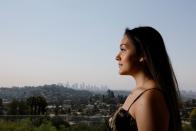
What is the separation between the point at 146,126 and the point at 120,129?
148 millimetres

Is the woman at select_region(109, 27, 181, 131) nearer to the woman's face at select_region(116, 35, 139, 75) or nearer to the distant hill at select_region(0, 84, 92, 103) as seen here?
the woman's face at select_region(116, 35, 139, 75)

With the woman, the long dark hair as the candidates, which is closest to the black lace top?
the woman

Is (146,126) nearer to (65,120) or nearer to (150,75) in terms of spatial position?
(150,75)

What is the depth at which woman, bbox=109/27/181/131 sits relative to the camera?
1.38 m

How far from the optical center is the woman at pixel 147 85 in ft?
4.54

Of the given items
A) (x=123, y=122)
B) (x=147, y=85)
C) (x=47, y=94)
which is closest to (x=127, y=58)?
(x=147, y=85)

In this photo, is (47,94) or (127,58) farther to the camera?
(47,94)

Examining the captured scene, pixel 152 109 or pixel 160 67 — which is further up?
pixel 160 67

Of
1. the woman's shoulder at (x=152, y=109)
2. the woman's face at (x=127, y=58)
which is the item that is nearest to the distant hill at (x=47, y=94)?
the woman's face at (x=127, y=58)

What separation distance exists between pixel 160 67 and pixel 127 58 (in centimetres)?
14

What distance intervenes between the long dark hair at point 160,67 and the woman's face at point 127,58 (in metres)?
0.03

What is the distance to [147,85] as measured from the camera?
4.92 feet

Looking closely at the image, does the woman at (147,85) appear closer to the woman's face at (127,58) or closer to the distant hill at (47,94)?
the woman's face at (127,58)

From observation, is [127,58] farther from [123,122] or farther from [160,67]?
[123,122]
